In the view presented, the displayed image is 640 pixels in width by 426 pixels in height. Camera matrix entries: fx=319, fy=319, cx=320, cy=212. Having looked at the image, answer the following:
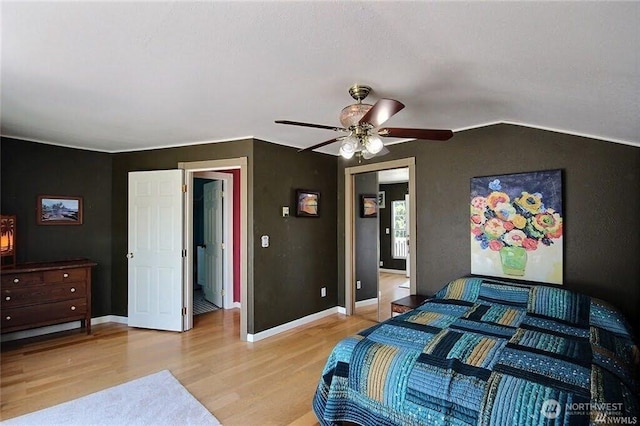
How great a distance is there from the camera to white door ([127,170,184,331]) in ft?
13.0

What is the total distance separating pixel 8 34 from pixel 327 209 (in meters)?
3.59

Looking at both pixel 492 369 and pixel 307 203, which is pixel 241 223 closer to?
pixel 307 203

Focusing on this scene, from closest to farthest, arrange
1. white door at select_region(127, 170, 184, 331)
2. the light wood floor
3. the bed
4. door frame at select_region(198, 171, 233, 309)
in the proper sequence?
the bed
the light wood floor
white door at select_region(127, 170, 184, 331)
door frame at select_region(198, 171, 233, 309)

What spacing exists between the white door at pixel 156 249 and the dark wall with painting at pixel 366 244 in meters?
2.52

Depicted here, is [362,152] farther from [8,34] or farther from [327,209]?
[327,209]

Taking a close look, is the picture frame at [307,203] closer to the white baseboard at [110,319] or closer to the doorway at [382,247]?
the doorway at [382,247]

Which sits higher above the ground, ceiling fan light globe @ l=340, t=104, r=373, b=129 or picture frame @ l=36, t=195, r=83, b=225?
ceiling fan light globe @ l=340, t=104, r=373, b=129

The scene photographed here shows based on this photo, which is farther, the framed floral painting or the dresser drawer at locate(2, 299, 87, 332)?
the dresser drawer at locate(2, 299, 87, 332)

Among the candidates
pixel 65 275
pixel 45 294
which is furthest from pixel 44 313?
pixel 65 275

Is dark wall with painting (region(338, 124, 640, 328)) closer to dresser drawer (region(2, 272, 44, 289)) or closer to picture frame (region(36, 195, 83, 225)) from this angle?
dresser drawer (region(2, 272, 44, 289))

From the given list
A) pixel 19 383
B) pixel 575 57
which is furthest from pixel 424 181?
pixel 19 383

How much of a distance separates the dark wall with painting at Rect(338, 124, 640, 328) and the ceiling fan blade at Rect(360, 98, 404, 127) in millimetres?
1990

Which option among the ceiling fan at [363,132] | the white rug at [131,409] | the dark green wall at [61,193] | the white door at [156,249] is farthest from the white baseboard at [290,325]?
the ceiling fan at [363,132]

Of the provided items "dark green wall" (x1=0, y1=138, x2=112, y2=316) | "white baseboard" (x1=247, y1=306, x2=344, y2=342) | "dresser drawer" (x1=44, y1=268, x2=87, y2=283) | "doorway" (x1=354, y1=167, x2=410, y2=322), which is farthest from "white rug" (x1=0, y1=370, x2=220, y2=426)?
"doorway" (x1=354, y1=167, x2=410, y2=322)
